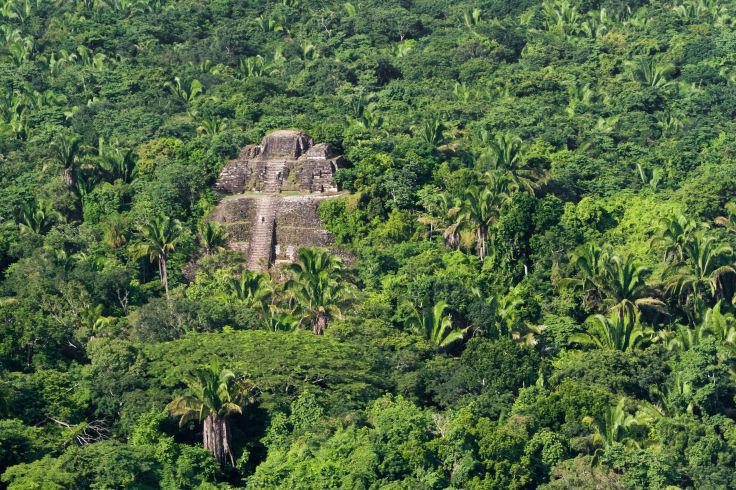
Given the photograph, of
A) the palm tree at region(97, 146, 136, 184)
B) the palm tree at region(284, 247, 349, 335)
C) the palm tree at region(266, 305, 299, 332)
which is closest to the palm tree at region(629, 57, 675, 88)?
the palm tree at region(97, 146, 136, 184)

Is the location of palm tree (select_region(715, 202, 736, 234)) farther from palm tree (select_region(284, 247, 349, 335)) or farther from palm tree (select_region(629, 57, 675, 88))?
palm tree (select_region(629, 57, 675, 88))

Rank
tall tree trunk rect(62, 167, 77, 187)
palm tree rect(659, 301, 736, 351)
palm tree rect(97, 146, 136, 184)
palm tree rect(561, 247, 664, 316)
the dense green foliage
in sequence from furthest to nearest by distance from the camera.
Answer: palm tree rect(97, 146, 136, 184), tall tree trunk rect(62, 167, 77, 187), palm tree rect(561, 247, 664, 316), palm tree rect(659, 301, 736, 351), the dense green foliage

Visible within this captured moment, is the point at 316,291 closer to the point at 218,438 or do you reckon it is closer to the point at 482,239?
the point at 482,239

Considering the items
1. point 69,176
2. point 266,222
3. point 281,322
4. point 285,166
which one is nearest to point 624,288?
point 281,322

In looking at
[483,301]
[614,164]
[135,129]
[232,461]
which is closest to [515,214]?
[483,301]

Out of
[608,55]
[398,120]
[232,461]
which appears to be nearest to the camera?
[232,461]

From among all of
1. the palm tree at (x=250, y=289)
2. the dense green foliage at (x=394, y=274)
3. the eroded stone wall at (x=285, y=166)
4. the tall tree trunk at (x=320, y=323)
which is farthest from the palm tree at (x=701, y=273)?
the eroded stone wall at (x=285, y=166)

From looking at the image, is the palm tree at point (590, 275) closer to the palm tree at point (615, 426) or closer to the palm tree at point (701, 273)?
the palm tree at point (701, 273)

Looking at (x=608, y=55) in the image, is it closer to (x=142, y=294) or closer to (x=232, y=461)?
(x=142, y=294)
